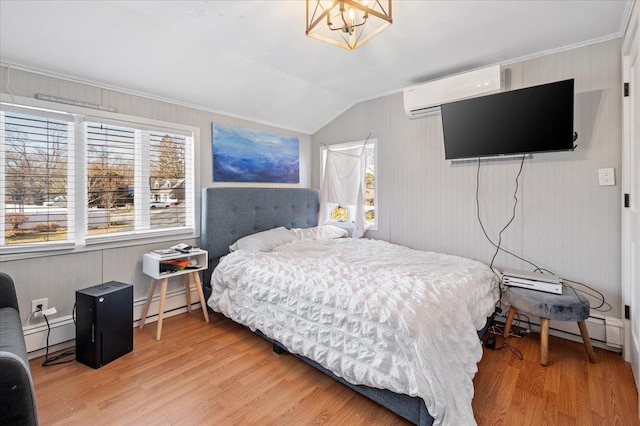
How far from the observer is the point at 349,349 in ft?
5.49

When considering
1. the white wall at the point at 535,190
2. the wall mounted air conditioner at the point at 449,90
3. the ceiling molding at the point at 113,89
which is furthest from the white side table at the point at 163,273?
the wall mounted air conditioner at the point at 449,90

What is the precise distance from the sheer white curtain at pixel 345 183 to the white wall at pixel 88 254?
1.49 meters

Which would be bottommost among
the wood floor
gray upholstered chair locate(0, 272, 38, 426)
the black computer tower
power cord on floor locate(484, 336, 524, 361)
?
the wood floor

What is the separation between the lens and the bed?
143cm

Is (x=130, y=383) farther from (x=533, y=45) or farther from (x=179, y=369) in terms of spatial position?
(x=533, y=45)

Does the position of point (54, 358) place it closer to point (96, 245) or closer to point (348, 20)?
point (96, 245)

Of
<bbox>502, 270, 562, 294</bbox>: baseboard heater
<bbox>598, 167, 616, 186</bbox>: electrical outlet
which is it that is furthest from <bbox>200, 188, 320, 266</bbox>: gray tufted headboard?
<bbox>598, 167, 616, 186</bbox>: electrical outlet

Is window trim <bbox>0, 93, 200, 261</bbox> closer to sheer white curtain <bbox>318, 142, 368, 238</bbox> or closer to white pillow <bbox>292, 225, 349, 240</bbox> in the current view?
white pillow <bbox>292, 225, 349, 240</bbox>

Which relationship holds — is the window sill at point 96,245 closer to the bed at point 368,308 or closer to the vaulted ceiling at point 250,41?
the bed at point 368,308

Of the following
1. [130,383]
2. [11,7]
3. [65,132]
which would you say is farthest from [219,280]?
[11,7]

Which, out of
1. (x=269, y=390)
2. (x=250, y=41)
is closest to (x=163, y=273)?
(x=269, y=390)

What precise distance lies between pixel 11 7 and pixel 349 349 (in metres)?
2.83

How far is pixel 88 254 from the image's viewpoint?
2494 millimetres

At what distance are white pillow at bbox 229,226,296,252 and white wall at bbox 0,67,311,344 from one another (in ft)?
1.76
